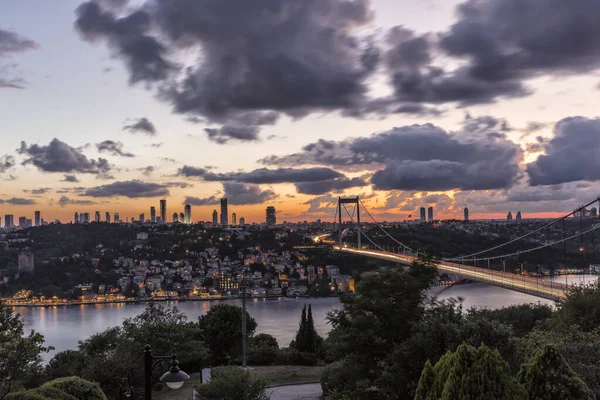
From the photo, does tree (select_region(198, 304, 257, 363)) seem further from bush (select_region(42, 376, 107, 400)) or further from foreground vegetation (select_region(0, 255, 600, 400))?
bush (select_region(42, 376, 107, 400))

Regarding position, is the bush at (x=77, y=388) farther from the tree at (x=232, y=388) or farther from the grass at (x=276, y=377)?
the grass at (x=276, y=377)

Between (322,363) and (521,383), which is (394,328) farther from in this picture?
(322,363)

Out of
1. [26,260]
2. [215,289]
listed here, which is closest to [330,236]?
[215,289]

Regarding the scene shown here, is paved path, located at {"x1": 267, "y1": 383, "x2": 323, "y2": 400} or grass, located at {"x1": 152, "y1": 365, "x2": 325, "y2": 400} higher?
paved path, located at {"x1": 267, "y1": 383, "x2": 323, "y2": 400}

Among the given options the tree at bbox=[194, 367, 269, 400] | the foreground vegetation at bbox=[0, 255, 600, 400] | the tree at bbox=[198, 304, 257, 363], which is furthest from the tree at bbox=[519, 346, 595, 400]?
the tree at bbox=[198, 304, 257, 363]

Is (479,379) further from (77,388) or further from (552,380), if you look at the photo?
(77,388)

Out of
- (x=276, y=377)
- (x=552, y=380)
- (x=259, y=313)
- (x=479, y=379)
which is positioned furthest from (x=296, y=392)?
(x=259, y=313)

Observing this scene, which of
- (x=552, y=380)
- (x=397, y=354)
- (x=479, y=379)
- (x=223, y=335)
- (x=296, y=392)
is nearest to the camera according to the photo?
(x=479, y=379)
